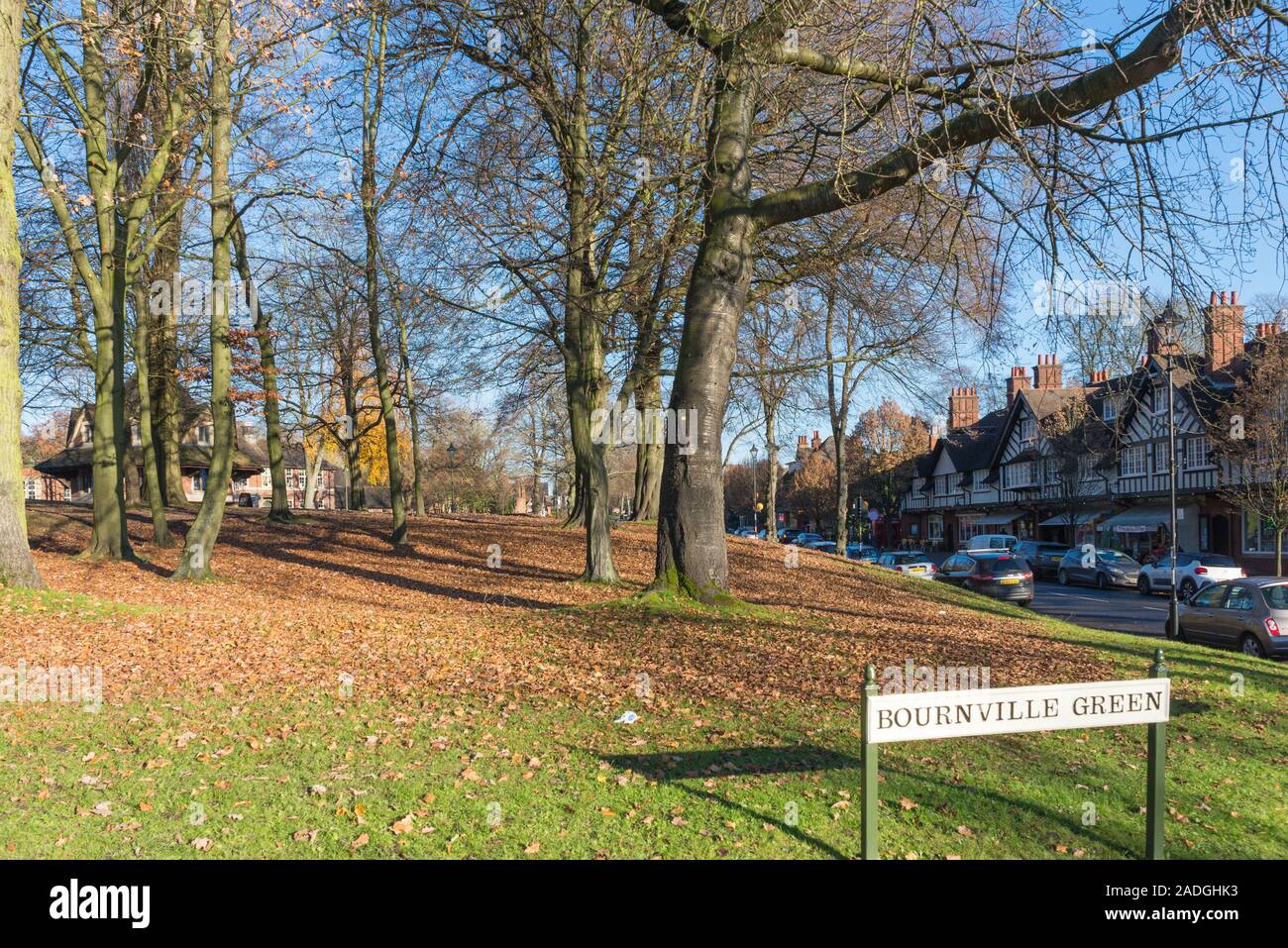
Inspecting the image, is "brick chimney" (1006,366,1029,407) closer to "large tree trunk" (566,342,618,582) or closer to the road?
the road

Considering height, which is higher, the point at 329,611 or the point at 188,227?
the point at 188,227

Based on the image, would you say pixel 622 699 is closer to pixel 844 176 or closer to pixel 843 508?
pixel 844 176

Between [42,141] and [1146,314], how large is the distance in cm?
1869

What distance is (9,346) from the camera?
10906 millimetres

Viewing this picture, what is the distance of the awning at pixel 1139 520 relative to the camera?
4325 centimetres

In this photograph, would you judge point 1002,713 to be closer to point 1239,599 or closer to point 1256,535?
point 1239,599

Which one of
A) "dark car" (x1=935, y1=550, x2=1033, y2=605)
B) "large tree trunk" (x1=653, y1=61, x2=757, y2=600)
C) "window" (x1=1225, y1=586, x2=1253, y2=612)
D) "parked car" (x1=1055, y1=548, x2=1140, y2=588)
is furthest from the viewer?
"parked car" (x1=1055, y1=548, x2=1140, y2=588)

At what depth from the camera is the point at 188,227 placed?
23203 mm

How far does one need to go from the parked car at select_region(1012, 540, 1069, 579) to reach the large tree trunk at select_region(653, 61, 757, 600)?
30.8m

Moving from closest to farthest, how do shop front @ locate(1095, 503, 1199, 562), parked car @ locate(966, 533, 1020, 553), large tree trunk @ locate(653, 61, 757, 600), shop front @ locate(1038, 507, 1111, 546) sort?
large tree trunk @ locate(653, 61, 757, 600) < shop front @ locate(1095, 503, 1199, 562) < parked car @ locate(966, 533, 1020, 553) < shop front @ locate(1038, 507, 1111, 546)

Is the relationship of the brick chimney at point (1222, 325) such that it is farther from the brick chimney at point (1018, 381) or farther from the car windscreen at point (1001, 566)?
the brick chimney at point (1018, 381)

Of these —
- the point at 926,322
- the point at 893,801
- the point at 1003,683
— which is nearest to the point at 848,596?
the point at 926,322

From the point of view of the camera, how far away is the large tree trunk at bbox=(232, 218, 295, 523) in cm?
2017

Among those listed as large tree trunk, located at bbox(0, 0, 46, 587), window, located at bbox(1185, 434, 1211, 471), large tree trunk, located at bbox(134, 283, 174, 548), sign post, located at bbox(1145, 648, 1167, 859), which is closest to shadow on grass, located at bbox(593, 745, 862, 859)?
sign post, located at bbox(1145, 648, 1167, 859)
